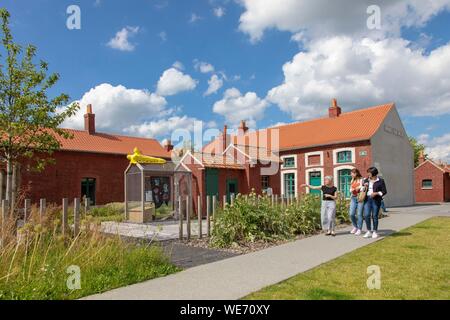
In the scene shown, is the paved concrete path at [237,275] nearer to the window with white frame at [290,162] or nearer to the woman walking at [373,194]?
the woman walking at [373,194]

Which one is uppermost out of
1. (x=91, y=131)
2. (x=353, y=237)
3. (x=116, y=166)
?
(x=91, y=131)

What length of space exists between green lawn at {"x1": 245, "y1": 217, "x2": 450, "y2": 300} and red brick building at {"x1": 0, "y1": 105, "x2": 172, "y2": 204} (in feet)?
60.8

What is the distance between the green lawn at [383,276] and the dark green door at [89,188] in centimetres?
1920

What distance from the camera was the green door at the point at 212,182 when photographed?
1827 cm

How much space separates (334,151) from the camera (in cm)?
2894

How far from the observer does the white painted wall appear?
27734mm

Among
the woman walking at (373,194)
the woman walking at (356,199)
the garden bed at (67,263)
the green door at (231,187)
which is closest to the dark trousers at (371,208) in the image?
the woman walking at (373,194)

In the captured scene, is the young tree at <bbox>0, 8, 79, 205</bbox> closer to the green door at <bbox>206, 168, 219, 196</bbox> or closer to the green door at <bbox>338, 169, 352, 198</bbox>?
the green door at <bbox>206, 168, 219, 196</bbox>

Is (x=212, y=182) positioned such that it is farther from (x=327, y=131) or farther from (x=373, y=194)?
(x=327, y=131)

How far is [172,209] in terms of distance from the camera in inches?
687
